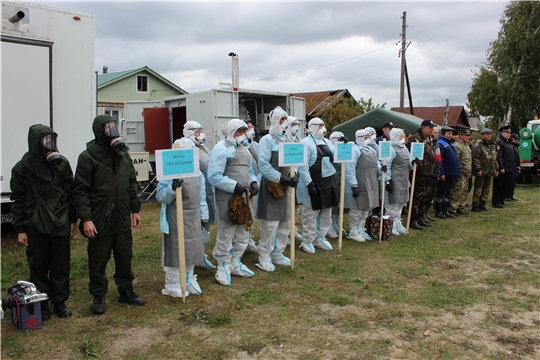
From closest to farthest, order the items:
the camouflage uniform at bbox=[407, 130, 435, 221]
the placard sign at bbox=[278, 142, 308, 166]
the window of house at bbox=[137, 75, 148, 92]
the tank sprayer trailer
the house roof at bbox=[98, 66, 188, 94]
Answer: the placard sign at bbox=[278, 142, 308, 166] → the camouflage uniform at bbox=[407, 130, 435, 221] → the tank sprayer trailer → the house roof at bbox=[98, 66, 188, 94] → the window of house at bbox=[137, 75, 148, 92]

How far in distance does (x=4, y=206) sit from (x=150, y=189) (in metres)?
6.86

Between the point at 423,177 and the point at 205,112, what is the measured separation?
554cm

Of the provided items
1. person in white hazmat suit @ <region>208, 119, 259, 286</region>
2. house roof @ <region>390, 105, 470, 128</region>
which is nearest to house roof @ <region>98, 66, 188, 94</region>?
house roof @ <region>390, 105, 470, 128</region>

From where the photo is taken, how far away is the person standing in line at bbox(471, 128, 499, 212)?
10.5 metres

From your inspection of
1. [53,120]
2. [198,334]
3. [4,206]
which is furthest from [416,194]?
[4,206]

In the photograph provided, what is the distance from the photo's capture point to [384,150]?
7.49 meters

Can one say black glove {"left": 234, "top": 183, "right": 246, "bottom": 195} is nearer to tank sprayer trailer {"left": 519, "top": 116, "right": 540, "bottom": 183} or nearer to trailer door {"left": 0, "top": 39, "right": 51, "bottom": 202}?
trailer door {"left": 0, "top": 39, "right": 51, "bottom": 202}

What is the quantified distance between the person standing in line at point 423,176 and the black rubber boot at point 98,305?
610cm

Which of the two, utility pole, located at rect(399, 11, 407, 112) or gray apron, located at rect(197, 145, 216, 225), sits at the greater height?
utility pole, located at rect(399, 11, 407, 112)

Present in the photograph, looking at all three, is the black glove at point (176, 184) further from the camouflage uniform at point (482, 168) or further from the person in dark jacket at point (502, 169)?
the person in dark jacket at point (502, 169)

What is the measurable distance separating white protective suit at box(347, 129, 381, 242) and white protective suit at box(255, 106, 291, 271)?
1816mm

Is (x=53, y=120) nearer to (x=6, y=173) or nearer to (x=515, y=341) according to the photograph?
(x=6, y=173)

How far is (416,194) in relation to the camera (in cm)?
848

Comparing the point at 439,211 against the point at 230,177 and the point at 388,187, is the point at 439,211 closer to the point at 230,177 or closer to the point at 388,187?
the point at 388,187
